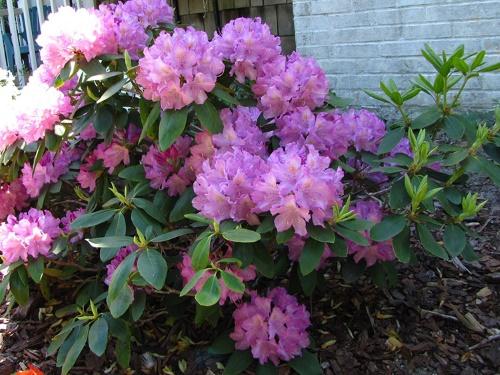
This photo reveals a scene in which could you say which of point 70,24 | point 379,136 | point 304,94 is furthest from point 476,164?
point 70,24

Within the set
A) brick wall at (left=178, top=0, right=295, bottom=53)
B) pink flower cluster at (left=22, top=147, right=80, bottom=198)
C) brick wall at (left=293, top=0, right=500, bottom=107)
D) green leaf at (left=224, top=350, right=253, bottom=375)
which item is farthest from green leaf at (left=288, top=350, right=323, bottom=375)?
brick wall at (left=178, top=0, right=295, bottom=53)

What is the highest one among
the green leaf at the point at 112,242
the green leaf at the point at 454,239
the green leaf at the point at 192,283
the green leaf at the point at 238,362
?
the green leaf at the point at 112,242

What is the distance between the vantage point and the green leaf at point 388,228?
152 centimetres

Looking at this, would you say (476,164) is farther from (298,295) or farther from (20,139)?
(20,139)

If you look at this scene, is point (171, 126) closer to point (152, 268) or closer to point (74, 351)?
point (152, 268)

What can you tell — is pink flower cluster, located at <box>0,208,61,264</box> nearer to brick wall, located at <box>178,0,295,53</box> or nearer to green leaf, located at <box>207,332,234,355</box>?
green leaf, located at <box>207,332,234,355</box>

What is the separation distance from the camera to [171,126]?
1532 mm

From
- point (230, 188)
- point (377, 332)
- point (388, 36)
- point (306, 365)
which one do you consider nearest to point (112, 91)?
point (230, 188)

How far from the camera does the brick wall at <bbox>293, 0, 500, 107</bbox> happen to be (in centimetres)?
280

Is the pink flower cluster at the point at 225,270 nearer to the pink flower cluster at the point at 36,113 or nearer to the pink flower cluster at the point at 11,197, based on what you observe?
the pink flower cluster at the point at 36,113

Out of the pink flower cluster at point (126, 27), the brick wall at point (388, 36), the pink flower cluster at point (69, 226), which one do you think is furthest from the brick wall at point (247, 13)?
the pink flower cluster at point (69, 226)

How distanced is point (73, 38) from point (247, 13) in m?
2.64

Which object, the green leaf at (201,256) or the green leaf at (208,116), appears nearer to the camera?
the green leaf at (201,256)

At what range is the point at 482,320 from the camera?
1.90 m
